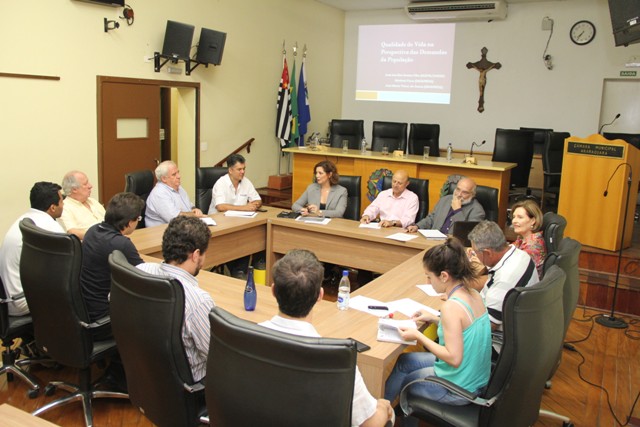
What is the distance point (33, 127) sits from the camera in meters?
5.48

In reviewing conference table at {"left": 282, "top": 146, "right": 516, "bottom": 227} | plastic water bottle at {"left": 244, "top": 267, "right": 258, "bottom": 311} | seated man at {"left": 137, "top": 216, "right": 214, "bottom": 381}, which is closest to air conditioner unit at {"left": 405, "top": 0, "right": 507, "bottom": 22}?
conference table at {"left": 282, "top": 146, "right": 516, "bottom": 227}

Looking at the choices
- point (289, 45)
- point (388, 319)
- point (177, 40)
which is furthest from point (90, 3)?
point (388, 319)

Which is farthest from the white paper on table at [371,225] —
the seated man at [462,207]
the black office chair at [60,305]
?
the black office chair at [60,305]

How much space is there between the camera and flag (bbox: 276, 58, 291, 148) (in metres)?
8.88

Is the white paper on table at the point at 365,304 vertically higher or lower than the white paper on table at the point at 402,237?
lower

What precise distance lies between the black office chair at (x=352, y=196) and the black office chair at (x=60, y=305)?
9.80 ft

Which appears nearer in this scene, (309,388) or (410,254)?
(309,388)

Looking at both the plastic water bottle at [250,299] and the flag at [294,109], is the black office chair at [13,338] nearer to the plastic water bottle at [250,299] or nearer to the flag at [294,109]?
the plastic water bottle at [250,299]

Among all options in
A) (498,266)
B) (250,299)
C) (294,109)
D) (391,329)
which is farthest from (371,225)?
(294,109)

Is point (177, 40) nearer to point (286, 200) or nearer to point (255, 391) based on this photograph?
point (286, 200)

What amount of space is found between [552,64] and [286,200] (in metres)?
4.71

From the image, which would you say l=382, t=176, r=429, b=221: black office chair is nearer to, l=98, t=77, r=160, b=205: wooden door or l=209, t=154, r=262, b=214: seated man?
l=209, t=154, r=262, b=214: seated man

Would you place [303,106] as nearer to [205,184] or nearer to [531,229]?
[205,184]

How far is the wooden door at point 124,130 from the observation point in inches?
243
